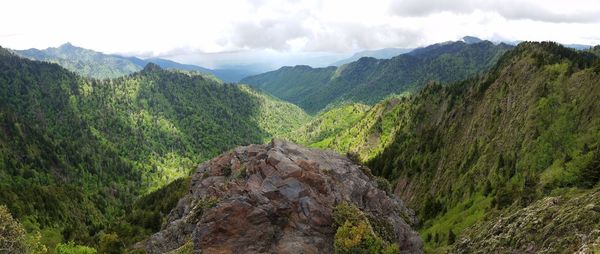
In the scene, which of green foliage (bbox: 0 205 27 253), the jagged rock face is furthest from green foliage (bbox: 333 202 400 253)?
green foliage (bbox: 0 205 27 253)

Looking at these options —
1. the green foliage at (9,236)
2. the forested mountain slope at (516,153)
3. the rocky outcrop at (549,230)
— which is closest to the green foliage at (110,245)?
the green foliage at (9,236)

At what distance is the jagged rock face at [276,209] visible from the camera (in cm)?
8662

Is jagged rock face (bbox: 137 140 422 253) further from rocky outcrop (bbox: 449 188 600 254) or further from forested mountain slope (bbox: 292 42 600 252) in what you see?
rocky outcrop (bbox: 449 188 600 254)

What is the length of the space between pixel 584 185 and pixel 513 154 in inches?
1666

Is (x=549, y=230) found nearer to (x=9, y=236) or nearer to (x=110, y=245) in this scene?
(x=9, y=236)

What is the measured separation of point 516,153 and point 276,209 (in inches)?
2464

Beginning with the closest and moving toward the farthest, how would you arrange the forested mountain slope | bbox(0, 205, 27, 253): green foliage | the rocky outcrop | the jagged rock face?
the rocky outcrop, bbox(0, 205, 27, 253): green foliage, the forested mountain slope, the jagged rock face

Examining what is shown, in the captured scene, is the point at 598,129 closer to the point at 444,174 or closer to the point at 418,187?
the point at 444,174

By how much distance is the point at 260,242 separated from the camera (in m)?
86.1

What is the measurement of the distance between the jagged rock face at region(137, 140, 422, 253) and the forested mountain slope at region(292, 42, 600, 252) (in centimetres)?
1714

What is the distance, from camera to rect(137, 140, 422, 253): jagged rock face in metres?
86.6

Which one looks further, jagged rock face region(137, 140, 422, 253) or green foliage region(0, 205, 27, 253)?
jagged rock face region(137, 140, 422, 253)

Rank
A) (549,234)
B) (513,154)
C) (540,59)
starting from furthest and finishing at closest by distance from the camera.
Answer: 1. (540,59)
2. (513,154)
3. (549,234)

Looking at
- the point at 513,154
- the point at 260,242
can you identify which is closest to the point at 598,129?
the point at 513,154
